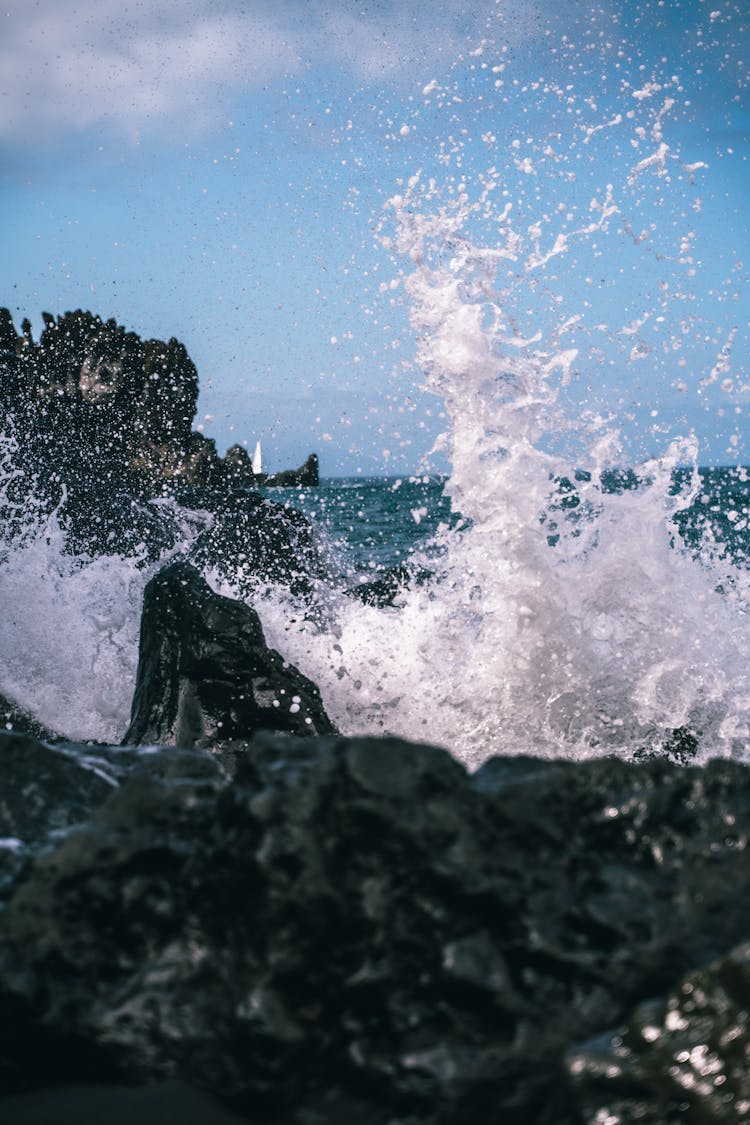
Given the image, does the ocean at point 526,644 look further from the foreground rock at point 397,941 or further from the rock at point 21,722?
the foreground rock at point 397,941

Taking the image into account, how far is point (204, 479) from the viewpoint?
49125 millimetres

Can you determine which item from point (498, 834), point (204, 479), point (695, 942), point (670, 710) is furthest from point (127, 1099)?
point (204, 479)

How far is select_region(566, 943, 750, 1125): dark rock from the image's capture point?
1288mm

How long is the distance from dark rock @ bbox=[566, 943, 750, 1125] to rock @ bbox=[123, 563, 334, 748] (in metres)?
3.28

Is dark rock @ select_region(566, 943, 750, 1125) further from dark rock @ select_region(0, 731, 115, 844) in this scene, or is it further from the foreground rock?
dark rock @ select_region(0, 731, 115, 844)

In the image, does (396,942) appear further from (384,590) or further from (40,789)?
(384,590)

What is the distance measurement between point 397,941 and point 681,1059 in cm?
47

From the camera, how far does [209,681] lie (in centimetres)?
460

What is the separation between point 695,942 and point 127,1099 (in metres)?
0.98

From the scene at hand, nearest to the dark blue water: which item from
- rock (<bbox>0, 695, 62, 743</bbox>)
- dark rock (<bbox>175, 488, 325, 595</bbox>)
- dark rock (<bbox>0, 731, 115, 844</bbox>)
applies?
dark rock (<bbox>175, 488, 325, 595</bbox>)

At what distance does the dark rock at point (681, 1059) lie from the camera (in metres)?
1.29

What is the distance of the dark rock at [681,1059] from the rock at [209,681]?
10.7ft

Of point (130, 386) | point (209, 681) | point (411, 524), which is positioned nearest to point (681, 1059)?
point (209, 681)

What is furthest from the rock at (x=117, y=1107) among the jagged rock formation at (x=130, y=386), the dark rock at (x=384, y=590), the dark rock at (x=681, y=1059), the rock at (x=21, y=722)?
the jagged rock formation at (x=130, y=386)
